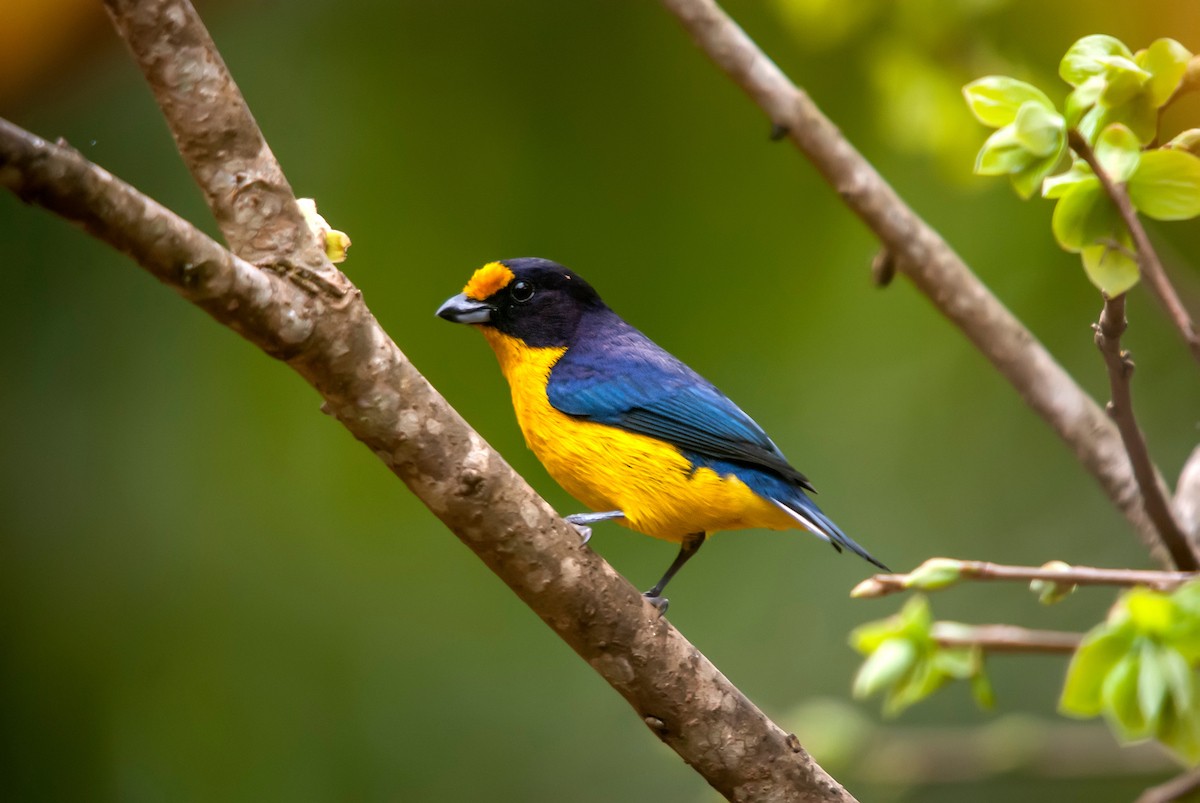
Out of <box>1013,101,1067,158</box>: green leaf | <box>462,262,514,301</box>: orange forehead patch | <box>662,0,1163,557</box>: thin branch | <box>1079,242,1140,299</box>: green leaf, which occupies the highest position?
<box>662,0,1163,557</box>: thin branch

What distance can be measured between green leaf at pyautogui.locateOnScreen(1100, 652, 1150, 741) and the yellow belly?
54.2 inches

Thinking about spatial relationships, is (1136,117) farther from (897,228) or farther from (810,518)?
(897,228)

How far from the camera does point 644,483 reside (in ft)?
8.42

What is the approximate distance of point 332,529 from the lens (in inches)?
191

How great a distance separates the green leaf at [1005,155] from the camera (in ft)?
4.92

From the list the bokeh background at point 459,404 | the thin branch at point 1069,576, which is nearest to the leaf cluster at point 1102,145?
the thin branch at point 1069,576

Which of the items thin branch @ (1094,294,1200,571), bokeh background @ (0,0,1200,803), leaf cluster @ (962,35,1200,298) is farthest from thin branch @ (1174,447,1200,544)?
bokeh background @ (0,0,1200,803)

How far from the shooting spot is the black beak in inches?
114

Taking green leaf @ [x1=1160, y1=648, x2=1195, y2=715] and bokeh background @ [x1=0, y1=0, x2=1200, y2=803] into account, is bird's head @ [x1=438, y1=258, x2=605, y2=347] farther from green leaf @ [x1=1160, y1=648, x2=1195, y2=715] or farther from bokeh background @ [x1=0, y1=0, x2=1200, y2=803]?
green leaf @ [x1=1160, y1=648, x2=1195, y2=715]

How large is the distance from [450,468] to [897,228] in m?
1.61

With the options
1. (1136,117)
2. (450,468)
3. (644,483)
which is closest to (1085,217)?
(1136,117)

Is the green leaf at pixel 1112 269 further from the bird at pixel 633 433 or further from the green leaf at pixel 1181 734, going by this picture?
the bird at pixel 633 433

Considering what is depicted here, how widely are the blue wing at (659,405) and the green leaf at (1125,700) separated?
Result: 1.38 m

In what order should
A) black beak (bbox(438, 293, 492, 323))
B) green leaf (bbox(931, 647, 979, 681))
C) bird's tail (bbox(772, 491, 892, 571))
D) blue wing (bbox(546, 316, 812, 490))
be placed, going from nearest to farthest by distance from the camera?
green leaf (bbox(931, 647, 979, 681)), bird's tail (bbox(772, 491, 892, 571)), blue wing (bbox(546, 316, 812, 490)), black beak (bbox(438, 293, 492, 323))
